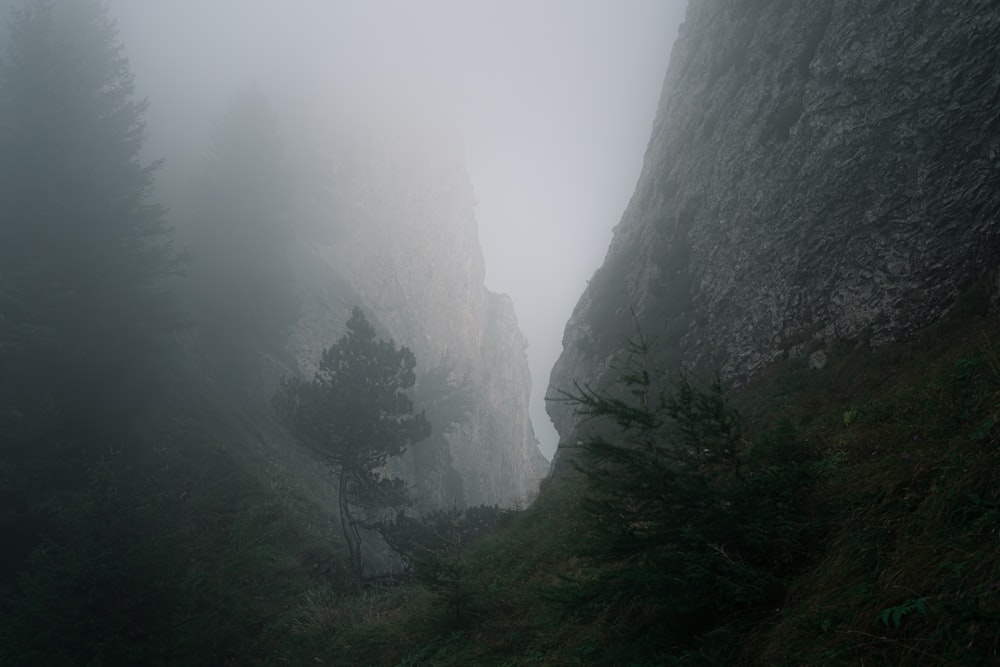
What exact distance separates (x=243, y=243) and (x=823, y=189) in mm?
31586

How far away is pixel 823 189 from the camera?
12227mm

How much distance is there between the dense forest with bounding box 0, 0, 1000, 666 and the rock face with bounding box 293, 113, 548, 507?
484 inches

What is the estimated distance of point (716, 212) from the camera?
16750 millimetres

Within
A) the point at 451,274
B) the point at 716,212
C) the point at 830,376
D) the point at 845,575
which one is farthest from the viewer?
the point at 451,274

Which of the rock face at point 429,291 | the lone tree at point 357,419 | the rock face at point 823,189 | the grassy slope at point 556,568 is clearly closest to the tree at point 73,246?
the grassy slope at point 556,568

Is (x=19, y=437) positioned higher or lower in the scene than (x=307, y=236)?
lower

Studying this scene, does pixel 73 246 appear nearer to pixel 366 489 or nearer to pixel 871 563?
pixel 366 489

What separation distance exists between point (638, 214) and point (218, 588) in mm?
24240

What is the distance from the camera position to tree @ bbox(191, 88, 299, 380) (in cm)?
2728

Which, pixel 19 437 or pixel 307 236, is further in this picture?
pixel 307 236

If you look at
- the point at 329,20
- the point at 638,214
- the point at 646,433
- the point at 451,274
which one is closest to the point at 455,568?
the point at 646,433

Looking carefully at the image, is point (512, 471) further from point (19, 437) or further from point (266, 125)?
point (19, 437)

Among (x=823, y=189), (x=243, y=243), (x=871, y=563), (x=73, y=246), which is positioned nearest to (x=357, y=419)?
(x=73, y=246)

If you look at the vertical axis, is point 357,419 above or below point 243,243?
below
